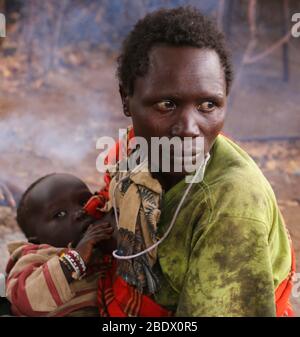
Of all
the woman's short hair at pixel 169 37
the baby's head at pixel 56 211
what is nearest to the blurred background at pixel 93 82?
the baby's head at pixel 56 211

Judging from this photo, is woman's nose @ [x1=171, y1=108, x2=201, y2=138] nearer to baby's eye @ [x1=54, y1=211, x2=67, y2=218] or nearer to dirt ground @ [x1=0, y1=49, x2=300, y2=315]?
baby's eye @ [x1=54, y1=211, x2=67, y2=218]

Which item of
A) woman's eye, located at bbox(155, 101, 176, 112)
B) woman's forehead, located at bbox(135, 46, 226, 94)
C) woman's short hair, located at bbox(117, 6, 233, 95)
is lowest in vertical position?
woman's eye, located at bbox(155, 101, 176, 112)

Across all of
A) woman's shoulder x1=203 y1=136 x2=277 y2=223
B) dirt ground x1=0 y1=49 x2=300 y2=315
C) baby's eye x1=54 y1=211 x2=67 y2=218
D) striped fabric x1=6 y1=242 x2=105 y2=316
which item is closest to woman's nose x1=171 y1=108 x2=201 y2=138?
woman's shoulder x1=203 y1=136 x2=277 y2=223

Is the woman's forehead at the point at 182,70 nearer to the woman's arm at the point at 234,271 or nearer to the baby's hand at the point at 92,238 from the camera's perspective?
the woman's arm at the point at 234,271

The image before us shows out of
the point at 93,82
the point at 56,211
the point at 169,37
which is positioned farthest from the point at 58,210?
the point at 93,82

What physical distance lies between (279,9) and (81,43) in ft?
6.24

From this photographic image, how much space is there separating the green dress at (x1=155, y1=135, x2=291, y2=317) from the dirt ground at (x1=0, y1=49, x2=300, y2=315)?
1863mm

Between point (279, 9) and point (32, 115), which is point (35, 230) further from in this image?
point (279, 9)

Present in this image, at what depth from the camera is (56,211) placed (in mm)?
2188

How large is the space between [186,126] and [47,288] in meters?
0.69

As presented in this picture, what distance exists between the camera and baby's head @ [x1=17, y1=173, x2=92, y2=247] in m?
2.15

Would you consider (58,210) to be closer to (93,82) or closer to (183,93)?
(183,93)

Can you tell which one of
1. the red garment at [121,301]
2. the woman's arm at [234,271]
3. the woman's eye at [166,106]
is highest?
the woman's eye at [166,106]

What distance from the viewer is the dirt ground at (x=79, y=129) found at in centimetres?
404
